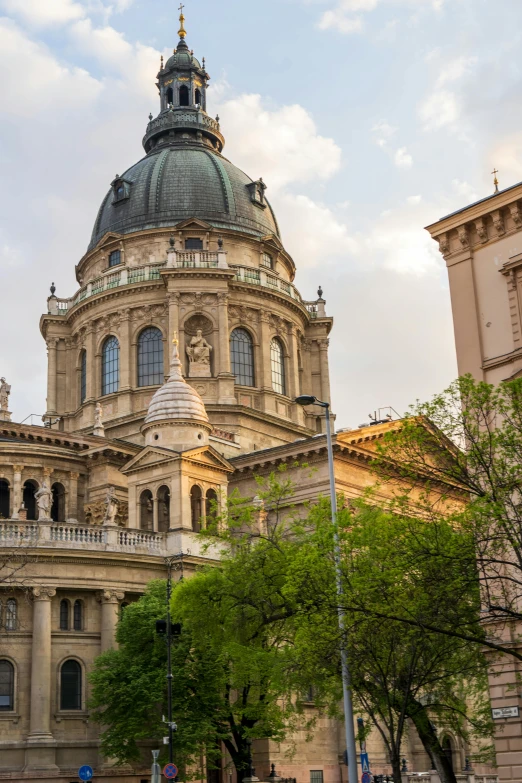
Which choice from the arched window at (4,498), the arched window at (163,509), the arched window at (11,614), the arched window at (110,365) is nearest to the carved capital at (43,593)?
the arched window at (11,614)

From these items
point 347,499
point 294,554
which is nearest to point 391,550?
point 294,554

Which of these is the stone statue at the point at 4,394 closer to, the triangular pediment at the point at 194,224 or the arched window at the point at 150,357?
the arched window at the point at 150,357

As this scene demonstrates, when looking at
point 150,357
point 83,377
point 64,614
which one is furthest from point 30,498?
point 83,377

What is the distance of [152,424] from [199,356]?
1533cm

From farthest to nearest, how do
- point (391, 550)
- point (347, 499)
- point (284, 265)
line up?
point (284, 265) → point (347, 499) → point (391, 550)

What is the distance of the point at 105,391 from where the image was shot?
72.2 m

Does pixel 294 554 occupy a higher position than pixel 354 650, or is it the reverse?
pixel 294 554

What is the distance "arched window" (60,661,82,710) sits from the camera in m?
45.4

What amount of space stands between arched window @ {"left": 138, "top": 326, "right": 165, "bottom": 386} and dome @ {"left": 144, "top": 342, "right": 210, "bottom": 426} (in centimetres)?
1292

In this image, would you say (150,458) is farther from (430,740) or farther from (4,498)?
(430,740)

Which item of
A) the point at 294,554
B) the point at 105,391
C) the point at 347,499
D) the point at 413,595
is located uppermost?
the point at 105,391

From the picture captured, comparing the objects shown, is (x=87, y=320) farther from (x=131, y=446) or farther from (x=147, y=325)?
(x=131, y=446)

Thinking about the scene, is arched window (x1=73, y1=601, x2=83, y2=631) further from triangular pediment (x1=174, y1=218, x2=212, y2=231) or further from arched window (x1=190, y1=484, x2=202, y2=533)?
triangular pediment (x1=174, y1=218, x2=212, y2=231)

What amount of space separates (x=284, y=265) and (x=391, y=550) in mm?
53998
